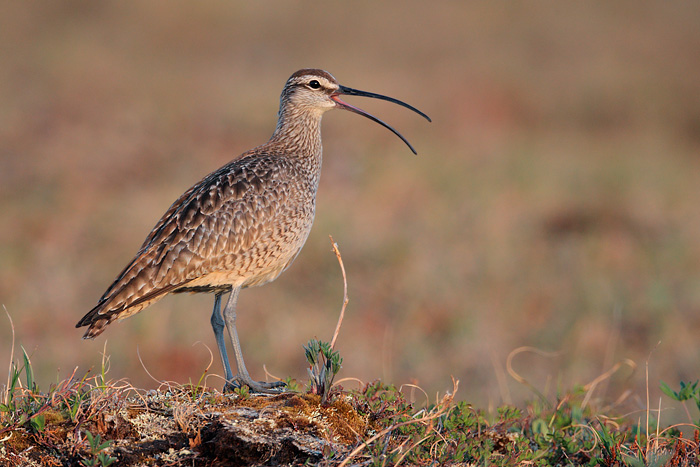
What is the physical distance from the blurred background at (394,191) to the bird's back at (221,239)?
1.34 meters

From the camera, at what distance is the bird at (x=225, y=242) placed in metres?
5.29

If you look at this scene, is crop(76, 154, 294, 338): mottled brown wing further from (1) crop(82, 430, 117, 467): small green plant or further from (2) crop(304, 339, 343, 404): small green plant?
(1) crop(82, 430, 117, 467): small green plant

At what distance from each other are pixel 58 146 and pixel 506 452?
12.6m

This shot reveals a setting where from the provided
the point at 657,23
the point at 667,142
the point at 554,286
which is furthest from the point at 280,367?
the point at 657,23

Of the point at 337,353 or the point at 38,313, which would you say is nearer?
the point at 337,353

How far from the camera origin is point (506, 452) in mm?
4402

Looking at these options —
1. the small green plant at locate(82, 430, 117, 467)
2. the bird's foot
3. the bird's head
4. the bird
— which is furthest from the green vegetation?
the bird's head

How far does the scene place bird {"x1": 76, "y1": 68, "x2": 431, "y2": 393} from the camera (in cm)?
529

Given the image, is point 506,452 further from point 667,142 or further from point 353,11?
point 353,11

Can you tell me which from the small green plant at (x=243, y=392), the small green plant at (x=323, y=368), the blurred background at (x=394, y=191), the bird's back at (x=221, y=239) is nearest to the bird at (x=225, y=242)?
the bird's back at (x=221, y=239)

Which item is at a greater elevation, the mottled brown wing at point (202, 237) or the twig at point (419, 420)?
the mottled brown wing at point (202, 237)

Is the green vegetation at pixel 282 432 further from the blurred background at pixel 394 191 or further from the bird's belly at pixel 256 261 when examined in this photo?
the blurred background at pixel 394 191

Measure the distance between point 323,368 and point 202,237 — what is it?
162cm

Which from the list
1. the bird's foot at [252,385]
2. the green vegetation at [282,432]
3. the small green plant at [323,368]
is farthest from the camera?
the bird's foot at [252,385]
